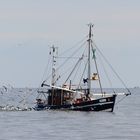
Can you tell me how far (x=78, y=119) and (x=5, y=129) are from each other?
17324mm

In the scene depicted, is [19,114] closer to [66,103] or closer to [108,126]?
[66,103]

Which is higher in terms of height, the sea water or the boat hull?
the boat hull

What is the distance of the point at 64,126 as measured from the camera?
273ft

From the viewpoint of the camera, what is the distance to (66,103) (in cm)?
10362

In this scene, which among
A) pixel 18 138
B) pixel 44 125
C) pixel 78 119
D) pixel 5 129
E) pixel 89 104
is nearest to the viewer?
pixel 18 138

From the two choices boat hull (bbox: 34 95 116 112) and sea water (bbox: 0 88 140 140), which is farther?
boat hull (bbox: 34 95 116 112)

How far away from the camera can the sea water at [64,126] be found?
232 feet

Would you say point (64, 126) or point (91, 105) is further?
point (91, 105)

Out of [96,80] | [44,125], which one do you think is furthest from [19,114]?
[44,125]

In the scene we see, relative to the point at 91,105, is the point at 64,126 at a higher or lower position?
lower

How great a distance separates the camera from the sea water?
70.6m

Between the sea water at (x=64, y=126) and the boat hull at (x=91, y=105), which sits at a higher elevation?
the boat hull at (x=91, y=105)

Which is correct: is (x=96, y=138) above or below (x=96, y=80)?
below

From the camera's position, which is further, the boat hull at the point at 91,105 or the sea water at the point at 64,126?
the boat hull at the point at 91,105
